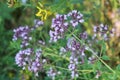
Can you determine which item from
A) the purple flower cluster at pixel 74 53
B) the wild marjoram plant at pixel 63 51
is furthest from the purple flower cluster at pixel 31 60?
the purple flower cluster at pixel 74 53

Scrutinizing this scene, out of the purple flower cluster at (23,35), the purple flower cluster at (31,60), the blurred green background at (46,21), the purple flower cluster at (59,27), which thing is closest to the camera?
the purple flower cluster at (59,27)

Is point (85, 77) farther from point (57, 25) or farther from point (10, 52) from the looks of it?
point (10, 52)

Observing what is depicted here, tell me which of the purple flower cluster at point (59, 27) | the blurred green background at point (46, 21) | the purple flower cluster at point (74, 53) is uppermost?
the blurred green background at point (46, 21)

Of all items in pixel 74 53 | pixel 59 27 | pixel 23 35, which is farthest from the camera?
pixel 23 35

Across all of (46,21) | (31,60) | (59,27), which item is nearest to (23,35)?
(31,60)

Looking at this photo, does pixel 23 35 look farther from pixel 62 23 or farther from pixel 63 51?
pixel 62 23

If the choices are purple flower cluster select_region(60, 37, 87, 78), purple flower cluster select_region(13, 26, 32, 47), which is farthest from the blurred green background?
purple flower cluster select_region(60, 37, 87, 78)

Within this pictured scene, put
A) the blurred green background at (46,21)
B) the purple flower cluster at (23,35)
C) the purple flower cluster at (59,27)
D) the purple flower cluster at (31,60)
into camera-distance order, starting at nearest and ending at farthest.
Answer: the purple flower cluster at (59,27), the purple flower cluster at (31,60), the purple flower cluster at (23,35), the blurred green background at (46,21)

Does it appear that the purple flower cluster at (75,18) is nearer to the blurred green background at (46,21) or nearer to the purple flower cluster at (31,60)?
the purple flower cluster at (31,60)
